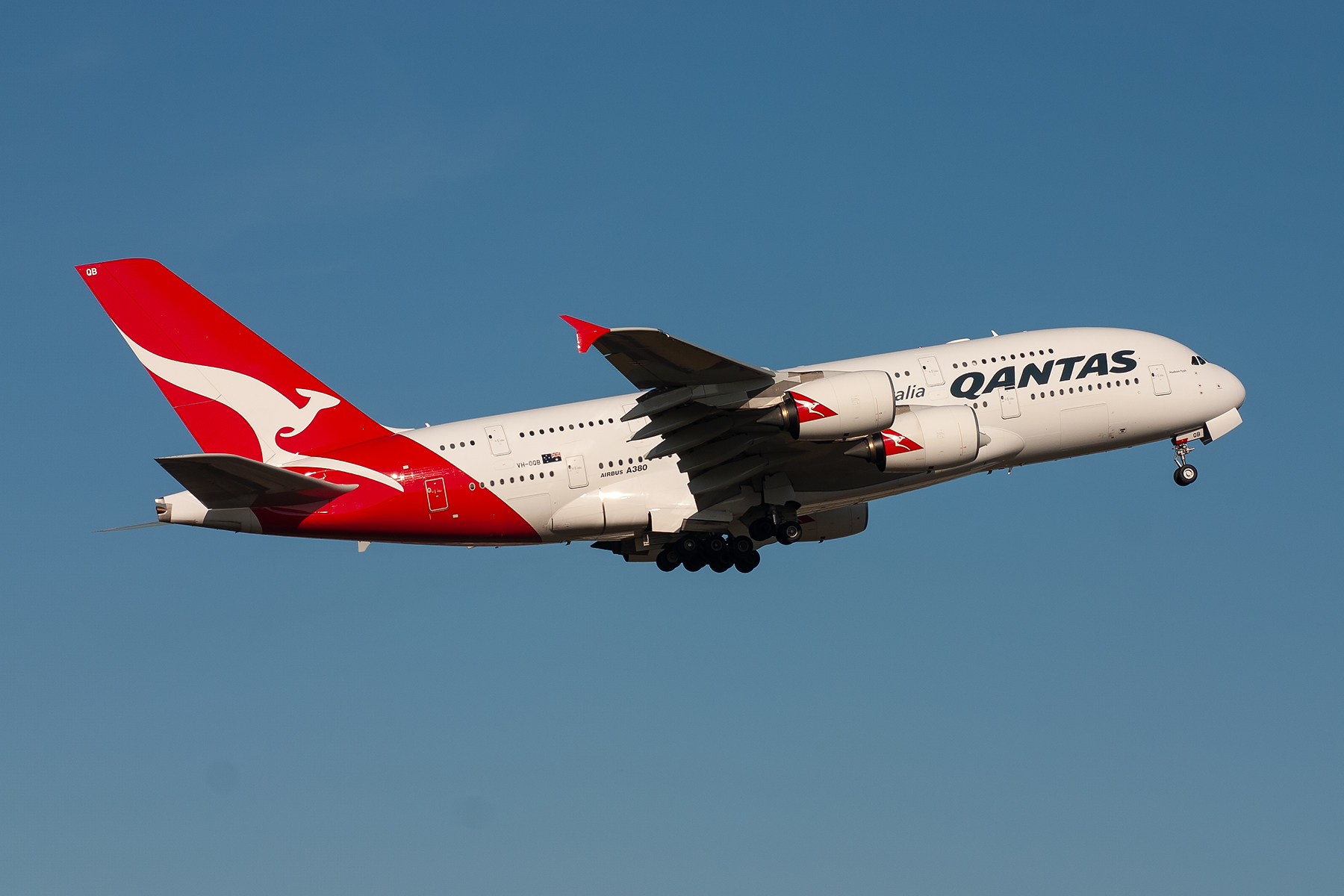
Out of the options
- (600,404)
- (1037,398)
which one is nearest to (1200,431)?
(1037,398)

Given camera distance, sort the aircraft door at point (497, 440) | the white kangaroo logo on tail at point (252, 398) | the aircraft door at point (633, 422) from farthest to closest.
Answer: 1. the aircraft door at point (633, 422)
2. the white kangaroo logo on tail at point (252, 398)
3. the aircraft door at point (497, 440)

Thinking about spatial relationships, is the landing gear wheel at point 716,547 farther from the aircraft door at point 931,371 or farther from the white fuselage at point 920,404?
the aircraft door at point 931,371

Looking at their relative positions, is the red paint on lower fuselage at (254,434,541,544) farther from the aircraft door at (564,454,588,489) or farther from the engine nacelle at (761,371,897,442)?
the engine nacelle at (761,371,897,442)

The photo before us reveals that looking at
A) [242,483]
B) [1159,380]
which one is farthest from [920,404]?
[242,483]

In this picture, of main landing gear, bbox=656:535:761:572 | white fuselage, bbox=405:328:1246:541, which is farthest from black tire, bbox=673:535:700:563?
white fuselage, bbox=405:328:1246:541

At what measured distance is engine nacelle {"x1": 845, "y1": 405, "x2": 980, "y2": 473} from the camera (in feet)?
103

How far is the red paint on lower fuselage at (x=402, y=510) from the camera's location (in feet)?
102

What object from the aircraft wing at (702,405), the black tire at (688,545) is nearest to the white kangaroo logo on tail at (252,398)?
the aircraft wing at (702,405)

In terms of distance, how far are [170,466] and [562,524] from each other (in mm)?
9218

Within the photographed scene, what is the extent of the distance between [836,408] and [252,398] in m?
14.4

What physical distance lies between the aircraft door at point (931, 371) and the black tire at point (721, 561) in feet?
22.7

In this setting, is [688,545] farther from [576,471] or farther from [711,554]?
[576,471]

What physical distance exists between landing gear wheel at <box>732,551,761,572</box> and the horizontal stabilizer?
10.1 metres

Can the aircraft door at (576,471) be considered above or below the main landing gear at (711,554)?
above
